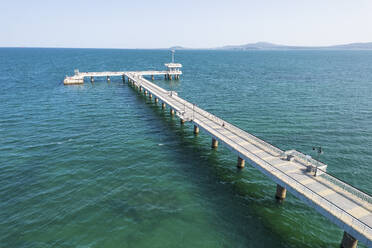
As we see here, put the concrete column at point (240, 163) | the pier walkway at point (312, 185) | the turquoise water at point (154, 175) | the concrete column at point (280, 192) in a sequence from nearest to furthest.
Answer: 1. the pier walkway at point (312, 185)
2. the turquoise water at point (154, 175)
3. the concrete column at point (280, 192)
4. the concrete column at point (240, 163)

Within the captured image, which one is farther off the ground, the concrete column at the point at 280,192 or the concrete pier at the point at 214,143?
the concrete pier at the point at 214,143

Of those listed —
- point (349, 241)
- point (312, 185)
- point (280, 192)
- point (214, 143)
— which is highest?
point (312, 185)

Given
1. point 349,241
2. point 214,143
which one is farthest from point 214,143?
point 349,241

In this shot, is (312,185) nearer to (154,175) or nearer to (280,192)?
(280,192)

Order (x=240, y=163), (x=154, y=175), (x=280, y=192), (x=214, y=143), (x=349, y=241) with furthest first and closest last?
(x=214, y=143), (x=240, y=163), (x=154, y=175), (x=280, y=192), (x=349, y=241)

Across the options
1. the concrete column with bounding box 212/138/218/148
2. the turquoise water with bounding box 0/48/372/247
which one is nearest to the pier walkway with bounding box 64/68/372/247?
the concrete column with bounding box 212/138/218/148

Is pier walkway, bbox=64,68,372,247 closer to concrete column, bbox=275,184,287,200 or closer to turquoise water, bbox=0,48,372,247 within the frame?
concrete column, bbox=275,184,287,200

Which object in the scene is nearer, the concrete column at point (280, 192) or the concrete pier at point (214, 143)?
the concrete column at point (280, 192)

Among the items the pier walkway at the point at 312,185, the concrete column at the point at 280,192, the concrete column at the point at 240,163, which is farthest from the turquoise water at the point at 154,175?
the pier walkway at the point at 312,185

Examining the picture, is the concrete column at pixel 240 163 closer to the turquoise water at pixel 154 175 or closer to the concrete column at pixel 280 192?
the turquoise water at pixel 154 175
